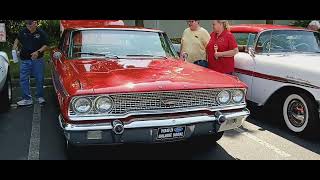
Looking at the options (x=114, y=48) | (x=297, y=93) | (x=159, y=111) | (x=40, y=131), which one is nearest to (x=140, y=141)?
(x=159, y=111)

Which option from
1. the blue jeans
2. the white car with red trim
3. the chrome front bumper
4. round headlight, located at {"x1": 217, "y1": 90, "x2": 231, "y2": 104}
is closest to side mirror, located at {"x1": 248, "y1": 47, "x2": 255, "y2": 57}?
the white car with red trim

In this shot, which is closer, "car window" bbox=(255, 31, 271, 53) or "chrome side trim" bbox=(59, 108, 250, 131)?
"chrome side trim" bbox=(59, 108, 250, 131)

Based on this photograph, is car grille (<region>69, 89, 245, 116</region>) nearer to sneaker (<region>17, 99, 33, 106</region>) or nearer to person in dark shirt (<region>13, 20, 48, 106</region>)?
person in dark shirt (<region>13, 20, 48, 106</region>)

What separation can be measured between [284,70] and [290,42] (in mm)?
1104

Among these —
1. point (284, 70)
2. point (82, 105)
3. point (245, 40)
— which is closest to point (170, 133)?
point (82, 105)

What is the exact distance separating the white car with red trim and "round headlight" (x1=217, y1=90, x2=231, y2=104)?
144 cm

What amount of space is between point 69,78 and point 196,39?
3320 millimetres

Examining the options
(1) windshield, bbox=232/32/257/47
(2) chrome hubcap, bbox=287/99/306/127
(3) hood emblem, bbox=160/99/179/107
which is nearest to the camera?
(3) hood emblem, bbox=160/99/179/107

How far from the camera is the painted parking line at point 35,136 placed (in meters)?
4.55

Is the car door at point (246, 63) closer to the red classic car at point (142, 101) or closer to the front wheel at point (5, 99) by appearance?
the red classic car at point (142, 101)

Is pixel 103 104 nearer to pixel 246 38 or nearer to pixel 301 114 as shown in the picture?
pixel 301 114

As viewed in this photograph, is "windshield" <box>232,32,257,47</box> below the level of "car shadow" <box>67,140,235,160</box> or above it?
above

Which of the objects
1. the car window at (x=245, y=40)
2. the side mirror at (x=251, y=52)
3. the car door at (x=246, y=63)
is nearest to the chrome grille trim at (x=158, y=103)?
the car door at (x=246, y=63)

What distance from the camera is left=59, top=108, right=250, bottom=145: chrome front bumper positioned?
364 centimetres
